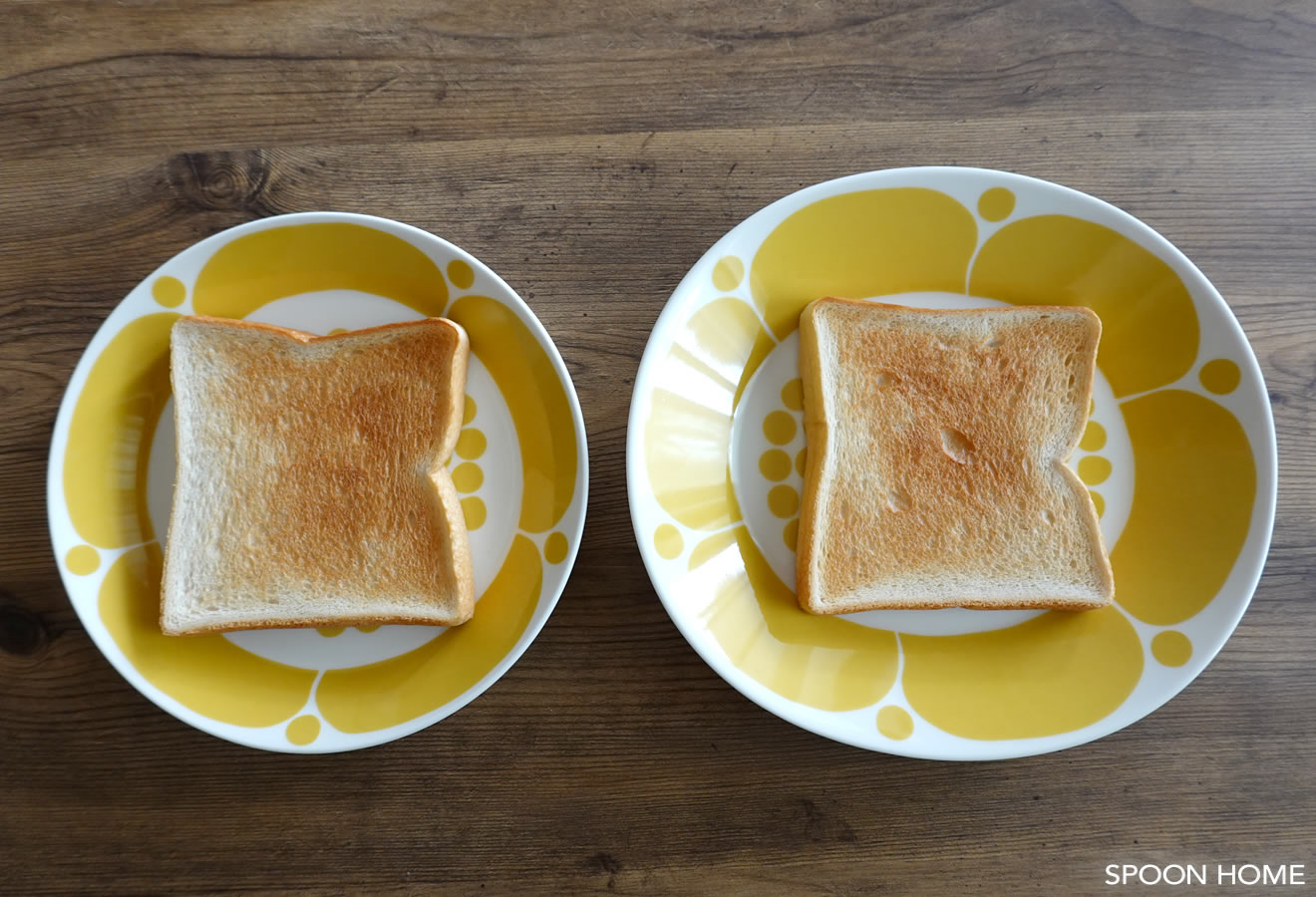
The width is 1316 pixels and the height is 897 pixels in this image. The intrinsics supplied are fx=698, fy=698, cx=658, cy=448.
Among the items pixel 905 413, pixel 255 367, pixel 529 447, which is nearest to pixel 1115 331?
pixel 905 413

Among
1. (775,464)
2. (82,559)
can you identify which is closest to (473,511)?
(775,464)

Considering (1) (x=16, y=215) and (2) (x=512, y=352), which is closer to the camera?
(2) (x=512, y=352)

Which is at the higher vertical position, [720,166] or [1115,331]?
[720,166]

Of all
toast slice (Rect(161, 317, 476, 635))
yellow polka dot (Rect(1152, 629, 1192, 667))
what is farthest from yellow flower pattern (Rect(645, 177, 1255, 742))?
toast slice (Rect(161, 317, 476, 635))

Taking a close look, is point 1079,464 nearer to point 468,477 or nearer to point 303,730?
point 468,477

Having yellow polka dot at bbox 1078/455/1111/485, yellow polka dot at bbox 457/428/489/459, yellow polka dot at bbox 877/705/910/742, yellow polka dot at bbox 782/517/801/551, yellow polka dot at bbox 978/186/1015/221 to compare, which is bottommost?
yellow polka dot at bbox 877/705/910/742

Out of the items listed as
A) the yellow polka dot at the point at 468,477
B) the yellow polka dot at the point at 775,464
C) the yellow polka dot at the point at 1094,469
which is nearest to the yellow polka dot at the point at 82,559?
the yellow polka dot at the point at 468,477

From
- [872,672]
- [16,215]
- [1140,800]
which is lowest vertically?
[1140,800]

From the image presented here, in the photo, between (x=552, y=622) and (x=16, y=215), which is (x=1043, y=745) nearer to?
(x=552, y=622)

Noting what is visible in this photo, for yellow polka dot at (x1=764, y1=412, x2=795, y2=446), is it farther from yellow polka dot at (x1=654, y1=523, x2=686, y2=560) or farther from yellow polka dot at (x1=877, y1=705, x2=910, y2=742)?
yellow polka dot at (x1=877, y1=705, x2=910, y2=742)
